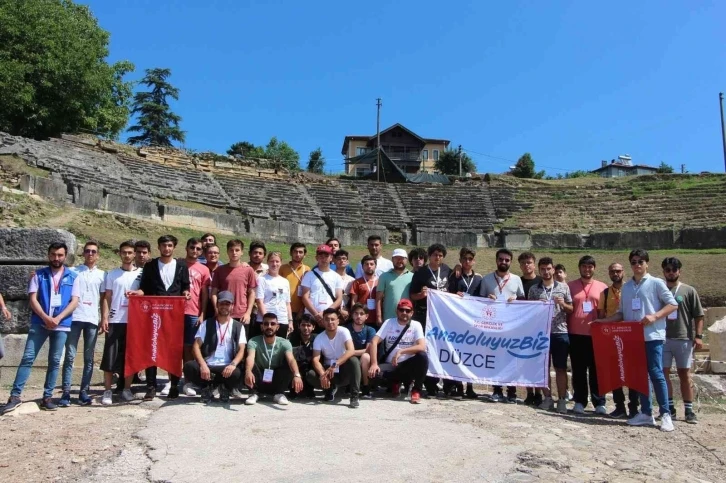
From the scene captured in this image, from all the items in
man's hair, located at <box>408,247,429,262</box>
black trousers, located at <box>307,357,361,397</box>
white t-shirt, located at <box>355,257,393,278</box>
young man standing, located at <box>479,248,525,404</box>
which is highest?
man's hair, located at <box>408,247,429,262</box>

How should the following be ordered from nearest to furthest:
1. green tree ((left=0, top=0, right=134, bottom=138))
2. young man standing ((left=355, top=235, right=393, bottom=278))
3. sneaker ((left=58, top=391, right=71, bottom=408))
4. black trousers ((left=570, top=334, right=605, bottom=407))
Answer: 1. sneaker ((left=58, top=391, right=71, bottom=408))
2. black trousers ((left=570, top=334, right=605, bottom=407))
3. young man standing ((left=355, top=235, right=393, bottom=278))
4. green tree ((left=0, top=0, right=134, bottom=138))

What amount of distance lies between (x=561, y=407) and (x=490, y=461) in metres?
2.69

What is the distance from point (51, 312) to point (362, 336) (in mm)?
3380

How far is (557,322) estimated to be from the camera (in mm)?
6984

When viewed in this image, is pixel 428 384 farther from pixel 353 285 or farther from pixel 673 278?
pixel 673 278

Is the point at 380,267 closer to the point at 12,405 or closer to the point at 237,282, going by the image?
the point at 237,282

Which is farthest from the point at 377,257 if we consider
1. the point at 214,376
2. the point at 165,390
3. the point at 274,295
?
the point at 165,390

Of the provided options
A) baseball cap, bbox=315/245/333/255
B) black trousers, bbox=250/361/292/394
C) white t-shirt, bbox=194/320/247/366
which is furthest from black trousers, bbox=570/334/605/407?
white t-shirt, bbox=194/320/247/366

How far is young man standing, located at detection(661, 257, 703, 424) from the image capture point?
6532mm

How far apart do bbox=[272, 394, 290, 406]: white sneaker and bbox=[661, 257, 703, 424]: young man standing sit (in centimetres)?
429

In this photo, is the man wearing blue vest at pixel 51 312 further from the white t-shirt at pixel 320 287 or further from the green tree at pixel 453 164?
the green tree at pixel 453 164

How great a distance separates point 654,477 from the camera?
4.27m

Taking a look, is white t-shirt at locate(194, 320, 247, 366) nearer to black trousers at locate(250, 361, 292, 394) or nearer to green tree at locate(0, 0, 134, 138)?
black trousers at locate(250, 361, 292, 394)

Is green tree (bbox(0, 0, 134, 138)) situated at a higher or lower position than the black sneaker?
higher
